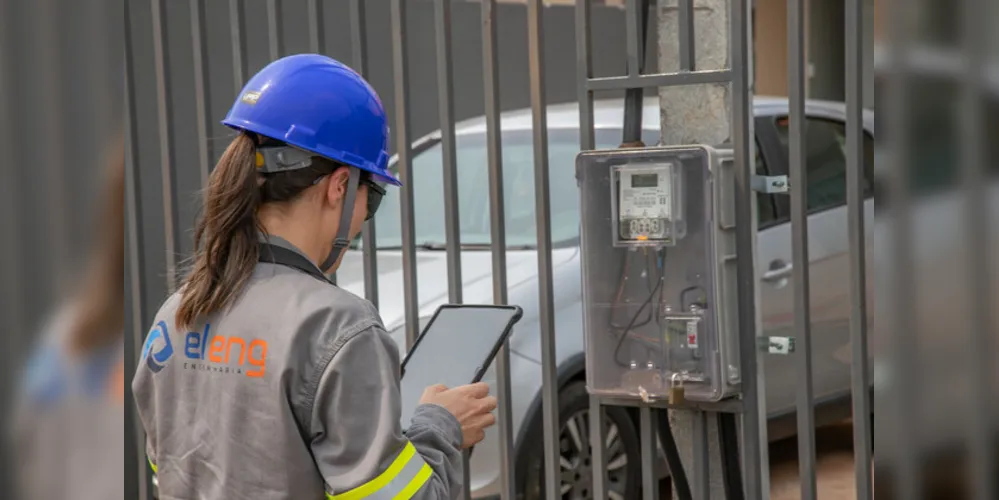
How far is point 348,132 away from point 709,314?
45.1 inches

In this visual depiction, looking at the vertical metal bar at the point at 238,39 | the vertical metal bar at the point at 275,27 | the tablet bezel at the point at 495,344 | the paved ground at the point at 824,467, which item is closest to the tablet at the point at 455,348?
the tablet bezel at the point at 495,344

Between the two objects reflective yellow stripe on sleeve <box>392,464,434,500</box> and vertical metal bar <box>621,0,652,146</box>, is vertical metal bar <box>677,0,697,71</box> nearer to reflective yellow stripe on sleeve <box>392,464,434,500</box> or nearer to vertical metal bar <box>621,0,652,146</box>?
vertical metal bar <box>621,0,652,146</box>

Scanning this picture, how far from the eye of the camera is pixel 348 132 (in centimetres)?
229

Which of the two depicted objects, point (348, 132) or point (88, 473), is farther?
point (88, 473)

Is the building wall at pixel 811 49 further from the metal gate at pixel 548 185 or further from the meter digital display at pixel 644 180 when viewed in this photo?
the meter digital display at pixel 644 180

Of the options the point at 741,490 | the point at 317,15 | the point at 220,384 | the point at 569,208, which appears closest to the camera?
the point at 220,384

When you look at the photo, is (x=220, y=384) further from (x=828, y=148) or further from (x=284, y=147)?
(x=828, y=148)

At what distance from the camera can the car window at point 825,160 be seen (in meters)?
5.97

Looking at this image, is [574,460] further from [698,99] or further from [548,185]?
[698,99]

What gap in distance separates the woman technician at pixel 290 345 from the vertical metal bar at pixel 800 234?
2.87ft

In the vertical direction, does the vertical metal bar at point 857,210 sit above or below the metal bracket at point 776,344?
above

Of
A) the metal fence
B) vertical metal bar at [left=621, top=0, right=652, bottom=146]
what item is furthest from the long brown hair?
vertical metal bar at [left=621, top=0, right=652, bottom=146]

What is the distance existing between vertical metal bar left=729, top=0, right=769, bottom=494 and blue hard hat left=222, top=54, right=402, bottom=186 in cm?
99

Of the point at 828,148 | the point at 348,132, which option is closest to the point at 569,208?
the point at 828,148
